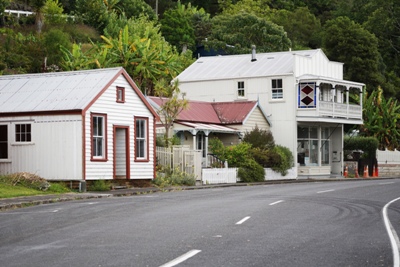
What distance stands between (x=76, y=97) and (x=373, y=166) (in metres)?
31.1

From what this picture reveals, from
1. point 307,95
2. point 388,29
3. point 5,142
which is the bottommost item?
point 5,142

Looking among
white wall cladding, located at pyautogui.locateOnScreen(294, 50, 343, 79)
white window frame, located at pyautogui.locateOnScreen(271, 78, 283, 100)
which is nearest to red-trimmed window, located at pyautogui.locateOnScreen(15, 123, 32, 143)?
white window frame, located at pyautogui.locateOnScreen(271, 78, 283, 100)

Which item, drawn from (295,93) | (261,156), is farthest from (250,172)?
(295,93)

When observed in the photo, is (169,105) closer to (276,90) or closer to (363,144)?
(276,90)

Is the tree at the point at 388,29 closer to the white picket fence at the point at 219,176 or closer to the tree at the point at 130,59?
the tree at the point at 130,59

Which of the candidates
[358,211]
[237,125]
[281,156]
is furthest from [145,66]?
[358,211]

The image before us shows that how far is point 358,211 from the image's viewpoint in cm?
2394

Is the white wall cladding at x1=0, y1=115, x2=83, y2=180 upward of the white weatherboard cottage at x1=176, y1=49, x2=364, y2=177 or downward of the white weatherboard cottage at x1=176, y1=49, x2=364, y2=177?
downward

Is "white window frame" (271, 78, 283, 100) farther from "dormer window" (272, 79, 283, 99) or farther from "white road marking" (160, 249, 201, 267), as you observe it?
"white road marking" (160, 249, 201, 267)

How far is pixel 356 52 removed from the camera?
77.3m

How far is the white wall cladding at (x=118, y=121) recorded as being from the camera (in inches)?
1411

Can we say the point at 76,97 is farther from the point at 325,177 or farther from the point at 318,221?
the point at 325,177

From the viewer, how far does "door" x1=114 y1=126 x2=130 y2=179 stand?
1517 inches

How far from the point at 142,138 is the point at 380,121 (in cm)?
3272
